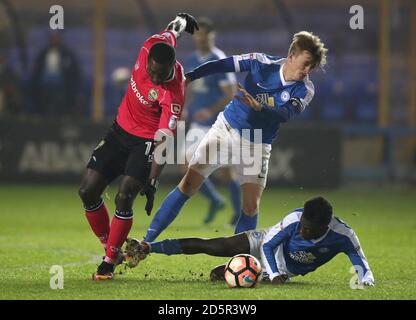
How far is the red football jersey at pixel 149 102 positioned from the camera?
26.8 feet

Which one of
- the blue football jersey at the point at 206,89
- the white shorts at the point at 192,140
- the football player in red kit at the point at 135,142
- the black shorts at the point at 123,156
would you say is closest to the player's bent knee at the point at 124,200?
the football player in red kit at the point at 135,142

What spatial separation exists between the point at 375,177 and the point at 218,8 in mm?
4628

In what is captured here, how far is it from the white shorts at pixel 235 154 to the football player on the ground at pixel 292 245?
80cm

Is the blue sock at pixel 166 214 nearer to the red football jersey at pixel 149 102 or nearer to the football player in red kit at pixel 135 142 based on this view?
the football player in red kit at pixel 135 142

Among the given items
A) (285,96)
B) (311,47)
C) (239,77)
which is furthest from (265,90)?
(239,77)

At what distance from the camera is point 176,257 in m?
10.0

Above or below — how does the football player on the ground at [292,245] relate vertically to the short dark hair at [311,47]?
below

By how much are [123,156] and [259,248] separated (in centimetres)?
137

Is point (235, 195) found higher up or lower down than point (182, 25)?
lower down

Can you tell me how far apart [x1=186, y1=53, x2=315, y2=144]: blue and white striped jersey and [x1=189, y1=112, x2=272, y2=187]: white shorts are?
8cm

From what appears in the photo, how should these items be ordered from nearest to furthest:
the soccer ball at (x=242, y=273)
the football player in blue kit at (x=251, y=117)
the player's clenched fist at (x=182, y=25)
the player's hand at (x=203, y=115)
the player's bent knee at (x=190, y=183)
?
the soccer ball at (x=242, y=273) → the football player in blue kit at (x=251, y=117) → the player's bent knee at (x=190, y=183) → the player's clenched fist at (x=182, y=25) → the player's hand at (x=203, y=115)

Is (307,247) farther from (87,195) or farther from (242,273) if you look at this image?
(87,195)

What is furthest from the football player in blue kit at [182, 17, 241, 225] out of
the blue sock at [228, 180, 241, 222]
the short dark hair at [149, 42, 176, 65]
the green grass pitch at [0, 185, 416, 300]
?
the short dark hair at [149, 42, 176, 65]

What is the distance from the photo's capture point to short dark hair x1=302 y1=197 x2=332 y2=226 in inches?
301
